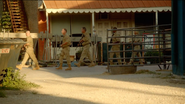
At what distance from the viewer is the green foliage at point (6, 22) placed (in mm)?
24969

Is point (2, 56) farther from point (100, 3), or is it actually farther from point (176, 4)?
point (100, 3)

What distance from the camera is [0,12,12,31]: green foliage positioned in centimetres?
2497

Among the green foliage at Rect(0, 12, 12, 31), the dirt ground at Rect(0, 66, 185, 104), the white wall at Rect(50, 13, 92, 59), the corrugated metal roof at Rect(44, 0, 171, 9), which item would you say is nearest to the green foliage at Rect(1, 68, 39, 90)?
the dirt ground at Rect(0, 66, 185, 104)

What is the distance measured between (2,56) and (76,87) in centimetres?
204

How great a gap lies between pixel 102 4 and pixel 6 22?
291 inches

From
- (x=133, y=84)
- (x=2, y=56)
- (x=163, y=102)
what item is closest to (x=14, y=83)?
(x=2, y=56)

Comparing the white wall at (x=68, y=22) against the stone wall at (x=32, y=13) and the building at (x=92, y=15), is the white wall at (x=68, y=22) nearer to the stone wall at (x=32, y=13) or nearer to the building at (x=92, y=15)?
the building at (x=92, y=15)

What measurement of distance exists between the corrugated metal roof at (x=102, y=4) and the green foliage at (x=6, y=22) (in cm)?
427

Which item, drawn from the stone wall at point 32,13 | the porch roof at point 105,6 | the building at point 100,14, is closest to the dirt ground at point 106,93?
the porch roof at point 105,6

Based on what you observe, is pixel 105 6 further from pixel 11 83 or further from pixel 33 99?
pixel 33 99

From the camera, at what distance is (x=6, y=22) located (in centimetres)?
2492

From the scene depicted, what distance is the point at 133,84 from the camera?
909cm

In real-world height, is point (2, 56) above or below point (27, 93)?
above

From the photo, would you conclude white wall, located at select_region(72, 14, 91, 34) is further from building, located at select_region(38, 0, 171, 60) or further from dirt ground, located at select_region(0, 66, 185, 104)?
dirt ground, located at select_region(0, 66, 185, 104)
